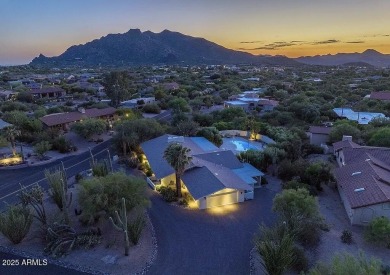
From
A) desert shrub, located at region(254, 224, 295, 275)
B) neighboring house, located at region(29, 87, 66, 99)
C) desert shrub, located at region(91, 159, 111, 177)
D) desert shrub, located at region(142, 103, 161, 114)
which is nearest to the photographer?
desert shrub, located at region(254, 224, 295, 275)

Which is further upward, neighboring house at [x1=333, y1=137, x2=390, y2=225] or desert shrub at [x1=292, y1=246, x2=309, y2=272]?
neighboring house at [x1=333, y1=137, x2=390, y2=225]

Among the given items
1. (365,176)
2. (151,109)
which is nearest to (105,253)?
(365,176)

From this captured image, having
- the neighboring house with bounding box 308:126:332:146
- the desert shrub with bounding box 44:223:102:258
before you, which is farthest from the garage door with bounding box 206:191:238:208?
the neighboring house with bounding box 308:126:332:146

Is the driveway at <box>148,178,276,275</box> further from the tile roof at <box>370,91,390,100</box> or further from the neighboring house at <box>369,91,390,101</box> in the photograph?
the tile roof at <box>370,91,390,100</box>

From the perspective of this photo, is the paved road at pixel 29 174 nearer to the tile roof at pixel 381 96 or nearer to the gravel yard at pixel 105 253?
the gravel yard at pixel 105 253

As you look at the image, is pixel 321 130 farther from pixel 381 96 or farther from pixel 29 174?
pixel 381 96

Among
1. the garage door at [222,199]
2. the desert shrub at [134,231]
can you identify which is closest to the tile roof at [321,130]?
the garage door at [222,199]
